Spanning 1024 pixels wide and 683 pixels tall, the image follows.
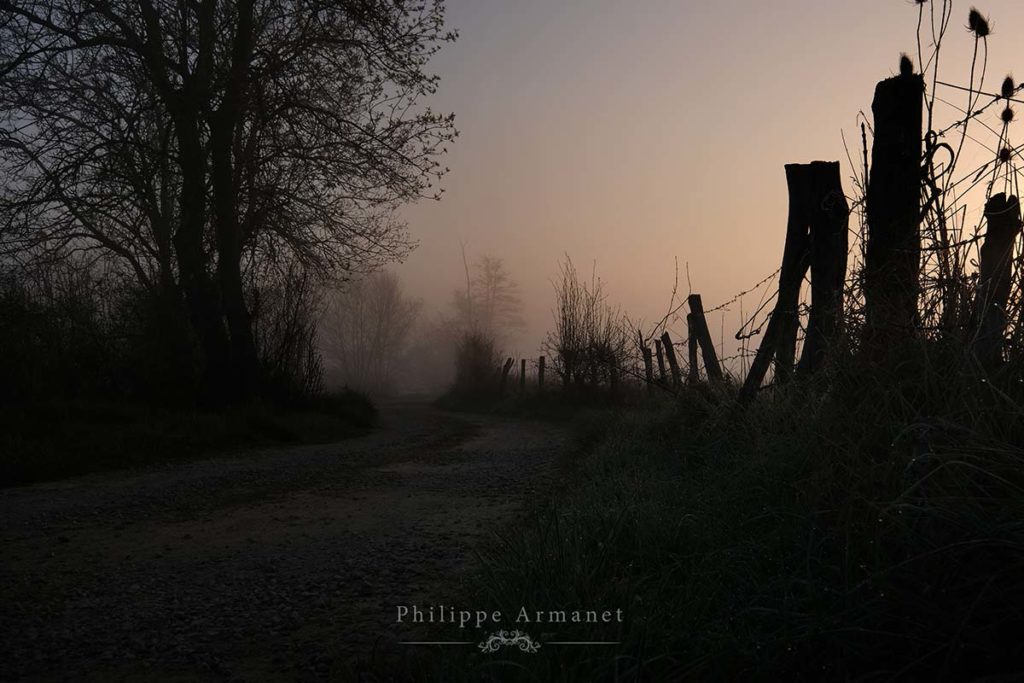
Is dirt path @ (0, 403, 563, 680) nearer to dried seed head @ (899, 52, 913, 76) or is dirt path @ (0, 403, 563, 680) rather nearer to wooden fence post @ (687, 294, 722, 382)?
wooden fence post @ (687, 294, 722, 382)

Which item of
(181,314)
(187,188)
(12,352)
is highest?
(187,188)

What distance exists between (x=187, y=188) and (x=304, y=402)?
4804mm

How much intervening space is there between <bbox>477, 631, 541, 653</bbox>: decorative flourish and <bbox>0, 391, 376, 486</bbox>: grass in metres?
7.27

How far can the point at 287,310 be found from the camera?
16391 mm

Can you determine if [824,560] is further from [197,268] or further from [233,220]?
[233,220]

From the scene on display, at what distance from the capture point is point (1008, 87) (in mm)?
4086

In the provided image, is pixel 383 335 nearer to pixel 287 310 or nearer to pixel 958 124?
pixel 287 310

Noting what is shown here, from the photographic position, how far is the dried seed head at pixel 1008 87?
4.07 m

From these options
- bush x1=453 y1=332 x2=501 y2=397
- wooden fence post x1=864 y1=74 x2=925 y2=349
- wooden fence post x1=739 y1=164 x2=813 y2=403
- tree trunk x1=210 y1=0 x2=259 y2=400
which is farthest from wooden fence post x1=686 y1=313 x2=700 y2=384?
bush x1=453 y1=332 x2=501 y2=397

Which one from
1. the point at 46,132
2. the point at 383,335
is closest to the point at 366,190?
the point at 46,132

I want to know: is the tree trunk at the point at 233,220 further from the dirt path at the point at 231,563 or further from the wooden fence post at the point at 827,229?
the wooden fence post at the point at 827,229

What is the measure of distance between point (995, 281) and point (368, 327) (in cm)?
6179

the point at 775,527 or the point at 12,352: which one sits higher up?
the point at 12,352

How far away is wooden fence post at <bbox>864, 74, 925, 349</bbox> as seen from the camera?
425 centimetres
